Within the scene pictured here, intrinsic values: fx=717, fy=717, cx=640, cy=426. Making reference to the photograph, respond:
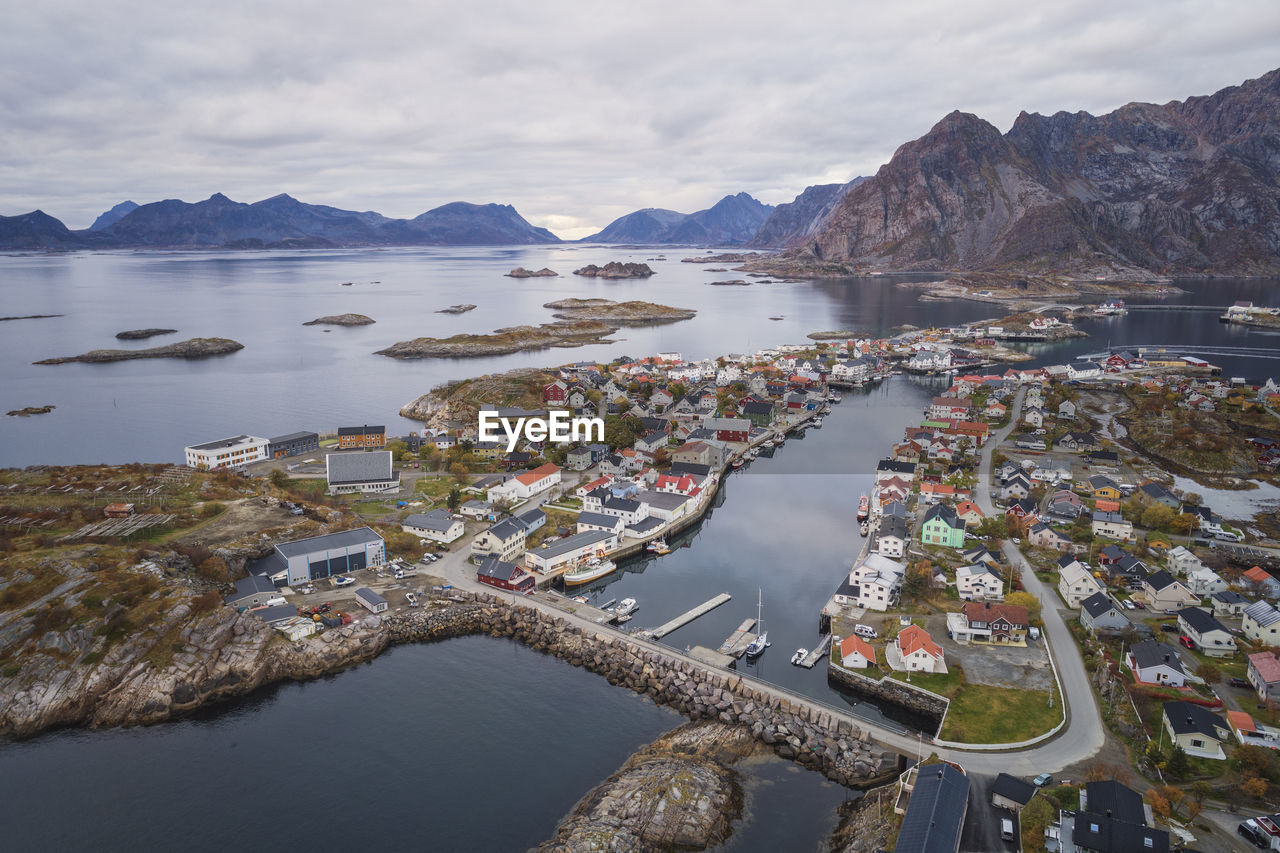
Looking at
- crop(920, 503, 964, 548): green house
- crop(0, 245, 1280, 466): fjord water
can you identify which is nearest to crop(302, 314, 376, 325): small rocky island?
crop(0, 245, 1280, 466): fjord water

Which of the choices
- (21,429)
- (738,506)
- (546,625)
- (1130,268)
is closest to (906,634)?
(546,625)

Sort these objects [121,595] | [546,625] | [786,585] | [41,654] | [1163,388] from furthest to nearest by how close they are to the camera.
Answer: [1163,388], [786,585], [546,625], [121,595], [41,654]

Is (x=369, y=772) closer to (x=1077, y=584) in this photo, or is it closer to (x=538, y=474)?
(x=538, y=474)

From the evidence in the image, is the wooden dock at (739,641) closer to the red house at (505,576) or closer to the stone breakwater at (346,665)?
the stone breakwater at (346,665)

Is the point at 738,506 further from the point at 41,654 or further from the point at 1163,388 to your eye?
the point at 1163,388

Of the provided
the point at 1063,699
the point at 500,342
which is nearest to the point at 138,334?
the point at 500,342

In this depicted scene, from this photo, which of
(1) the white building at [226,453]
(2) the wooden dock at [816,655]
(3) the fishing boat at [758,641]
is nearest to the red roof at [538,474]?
Result: (3) the fishing boat at [758,641]
